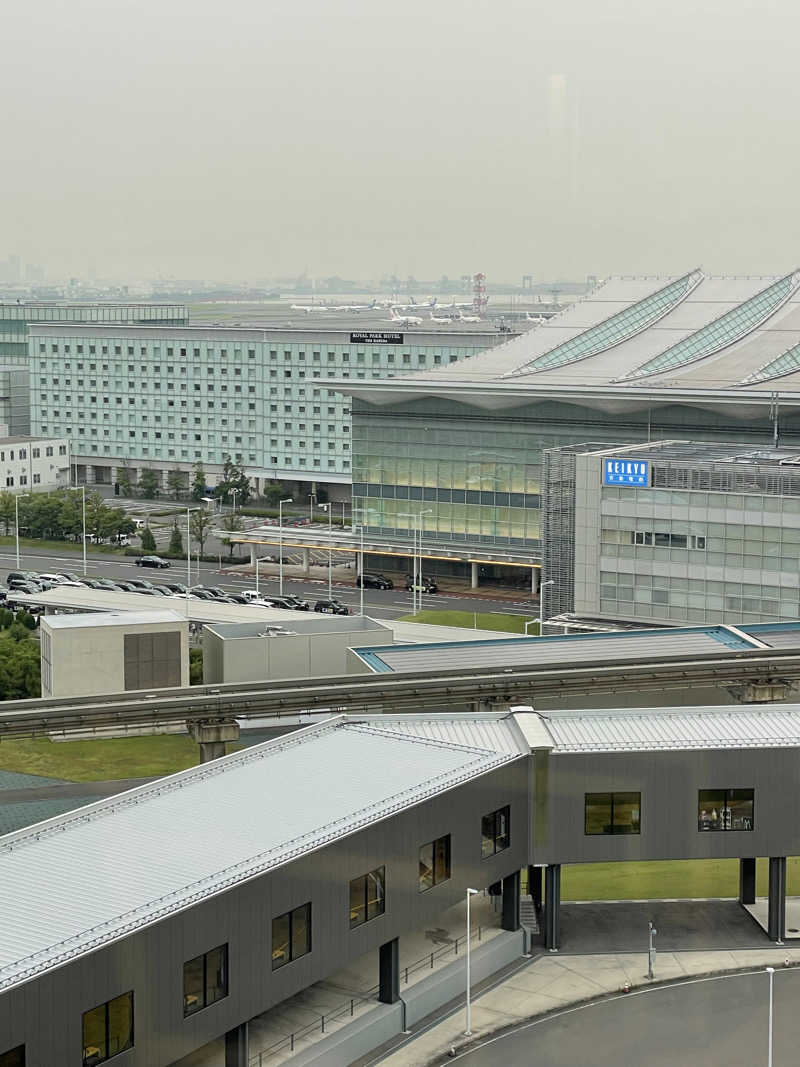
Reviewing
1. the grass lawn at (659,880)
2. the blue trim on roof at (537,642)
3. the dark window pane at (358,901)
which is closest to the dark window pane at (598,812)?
the grass lawn at (659,880)

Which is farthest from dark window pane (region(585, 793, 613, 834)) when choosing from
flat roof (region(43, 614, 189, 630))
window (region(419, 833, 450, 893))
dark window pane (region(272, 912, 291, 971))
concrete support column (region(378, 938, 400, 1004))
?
flat roof (region(43, 614, 189, 630))

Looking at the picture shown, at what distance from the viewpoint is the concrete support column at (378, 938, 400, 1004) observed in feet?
70.5

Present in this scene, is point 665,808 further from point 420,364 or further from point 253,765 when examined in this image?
point 420,364

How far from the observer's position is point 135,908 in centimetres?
1784

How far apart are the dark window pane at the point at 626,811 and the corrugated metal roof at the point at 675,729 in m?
0.73

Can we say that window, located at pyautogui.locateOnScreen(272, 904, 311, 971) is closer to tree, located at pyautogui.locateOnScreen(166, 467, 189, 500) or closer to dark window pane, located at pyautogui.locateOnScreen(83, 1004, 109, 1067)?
dark window pane, located at pyautogui.locateOnScreen(83, 1004, 109, 1067)

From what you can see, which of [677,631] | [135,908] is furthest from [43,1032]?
[677,631]

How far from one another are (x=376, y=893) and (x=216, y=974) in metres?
3.28

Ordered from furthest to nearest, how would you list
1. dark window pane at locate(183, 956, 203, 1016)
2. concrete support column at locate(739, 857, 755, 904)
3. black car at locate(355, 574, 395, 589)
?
1. black car at locate(355, 574, 395, 589)
2. concrete support column at locate(739, 857, 755, 904)
3. dark window pane at locate(183, 956, 203, 1016)

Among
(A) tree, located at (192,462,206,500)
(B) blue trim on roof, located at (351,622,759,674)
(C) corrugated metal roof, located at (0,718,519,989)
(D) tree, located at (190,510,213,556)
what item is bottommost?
(C) corrugated metal roof, located at (0,718,519,989)

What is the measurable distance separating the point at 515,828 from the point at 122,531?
150 feet

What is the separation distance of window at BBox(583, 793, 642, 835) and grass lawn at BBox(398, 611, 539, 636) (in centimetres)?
2422

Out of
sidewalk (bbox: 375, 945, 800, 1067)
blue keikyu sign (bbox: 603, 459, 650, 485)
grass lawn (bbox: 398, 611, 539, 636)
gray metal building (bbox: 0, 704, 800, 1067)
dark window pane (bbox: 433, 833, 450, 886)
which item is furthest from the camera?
grass lawn (bbox: 398, 611, 539, 636)

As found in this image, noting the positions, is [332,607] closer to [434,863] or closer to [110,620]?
[110,620]
